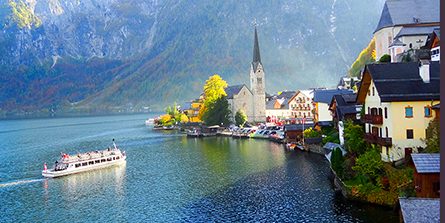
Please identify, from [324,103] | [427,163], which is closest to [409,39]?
[324,103]

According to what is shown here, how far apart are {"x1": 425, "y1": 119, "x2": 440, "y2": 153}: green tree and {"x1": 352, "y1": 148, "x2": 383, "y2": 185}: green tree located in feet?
14.3

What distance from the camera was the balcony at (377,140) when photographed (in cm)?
4220

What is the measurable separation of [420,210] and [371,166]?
1469 cm

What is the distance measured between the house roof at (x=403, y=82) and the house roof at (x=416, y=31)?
3438 cm

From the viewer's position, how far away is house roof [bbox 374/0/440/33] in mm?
77938

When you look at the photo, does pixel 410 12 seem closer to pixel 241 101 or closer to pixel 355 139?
pixel 355 139

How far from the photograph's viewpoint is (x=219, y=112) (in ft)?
397

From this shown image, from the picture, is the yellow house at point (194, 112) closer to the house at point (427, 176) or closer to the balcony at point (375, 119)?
the balcony at point (375, 119)

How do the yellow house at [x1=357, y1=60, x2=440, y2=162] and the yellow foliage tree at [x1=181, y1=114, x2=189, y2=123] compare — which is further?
the yellow foliage tree at [x1=181, y1=114, x2=189, y2=123]

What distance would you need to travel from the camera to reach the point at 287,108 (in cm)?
12575

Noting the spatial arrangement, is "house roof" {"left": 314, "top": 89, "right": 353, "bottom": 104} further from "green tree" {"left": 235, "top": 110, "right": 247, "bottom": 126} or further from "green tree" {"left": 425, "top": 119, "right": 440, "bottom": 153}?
"green tree" {"left": 425, "top": 119, "right": 440, "bottom": 153}

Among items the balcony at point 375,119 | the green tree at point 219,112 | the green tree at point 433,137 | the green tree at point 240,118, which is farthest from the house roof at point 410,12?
the green tree at point 219,112

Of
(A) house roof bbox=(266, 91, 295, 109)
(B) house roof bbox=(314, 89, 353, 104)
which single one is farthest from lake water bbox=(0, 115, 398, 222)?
(A) house roof bbox=(266, 91, 295, 109)

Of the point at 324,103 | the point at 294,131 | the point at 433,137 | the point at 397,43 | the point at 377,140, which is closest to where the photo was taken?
the point at 433,137
